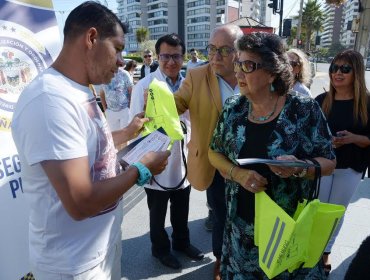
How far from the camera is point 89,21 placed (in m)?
1.21

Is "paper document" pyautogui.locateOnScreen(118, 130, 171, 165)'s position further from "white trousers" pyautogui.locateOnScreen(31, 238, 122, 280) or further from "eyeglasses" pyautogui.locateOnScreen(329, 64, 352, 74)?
"eyeglasses" pyautogui.locateOnScreen(329, 64, 352, 74)

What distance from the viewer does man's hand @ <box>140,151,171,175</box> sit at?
1.37 m

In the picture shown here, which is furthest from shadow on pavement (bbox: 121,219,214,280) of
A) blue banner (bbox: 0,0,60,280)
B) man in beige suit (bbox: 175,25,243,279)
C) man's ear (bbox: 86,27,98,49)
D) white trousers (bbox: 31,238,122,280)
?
man's ear (bbox: 86,27,98,49)

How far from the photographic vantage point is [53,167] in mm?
1049

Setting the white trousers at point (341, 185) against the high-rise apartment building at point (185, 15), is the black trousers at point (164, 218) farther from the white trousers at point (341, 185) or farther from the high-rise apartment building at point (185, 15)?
the high-rise apartment building at point (185, 15)

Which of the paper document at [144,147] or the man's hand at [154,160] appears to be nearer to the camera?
the man's hand at [154,160]

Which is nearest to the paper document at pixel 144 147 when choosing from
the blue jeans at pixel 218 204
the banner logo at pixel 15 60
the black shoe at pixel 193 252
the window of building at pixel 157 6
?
the banner logo at pixel 15 60

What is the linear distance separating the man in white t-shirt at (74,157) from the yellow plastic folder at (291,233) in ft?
1.85

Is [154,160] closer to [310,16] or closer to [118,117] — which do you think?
[118,117]

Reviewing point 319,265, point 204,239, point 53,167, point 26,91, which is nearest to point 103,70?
point 26,91

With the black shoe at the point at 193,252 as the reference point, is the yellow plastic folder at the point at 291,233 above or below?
above

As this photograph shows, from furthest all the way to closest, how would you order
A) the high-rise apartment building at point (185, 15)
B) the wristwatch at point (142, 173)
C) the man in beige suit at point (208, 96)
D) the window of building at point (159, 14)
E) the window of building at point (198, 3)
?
1. the window of building at point (159, 14)
2. the window of building at point (198, 3)
3. the high-rise apartment building at point (185, 15)
4. the man in beige suit at point (208, 96)
5. the wristwatch at point (142, 173)

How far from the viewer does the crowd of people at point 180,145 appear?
3.66ft

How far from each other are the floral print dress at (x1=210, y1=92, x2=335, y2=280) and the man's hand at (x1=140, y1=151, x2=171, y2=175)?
1.64ft
